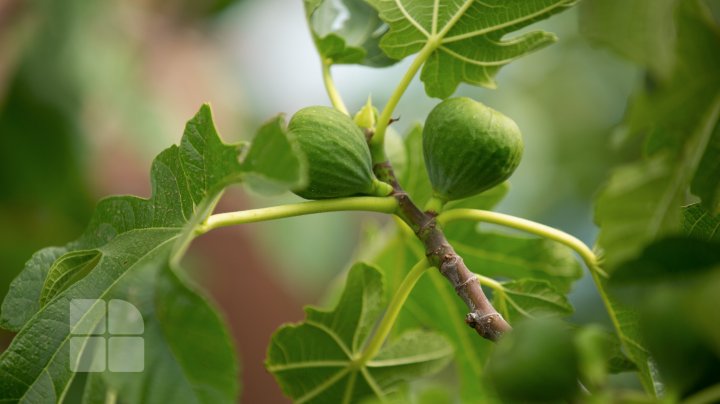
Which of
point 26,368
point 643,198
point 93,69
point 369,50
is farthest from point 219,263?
point 643,198

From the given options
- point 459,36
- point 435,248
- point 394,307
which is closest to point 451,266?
point 435,248

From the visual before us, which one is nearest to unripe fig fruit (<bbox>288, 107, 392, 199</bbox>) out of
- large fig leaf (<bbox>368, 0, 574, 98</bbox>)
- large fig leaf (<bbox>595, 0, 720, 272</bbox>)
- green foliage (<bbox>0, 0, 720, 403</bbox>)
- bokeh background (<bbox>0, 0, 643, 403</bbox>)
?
green foliage (<bbox>0, 0, 720, 403</bbox>)

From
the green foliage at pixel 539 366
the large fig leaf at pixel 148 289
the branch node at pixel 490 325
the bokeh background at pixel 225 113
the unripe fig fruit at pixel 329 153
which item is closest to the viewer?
the green foliage at pixel 539 366

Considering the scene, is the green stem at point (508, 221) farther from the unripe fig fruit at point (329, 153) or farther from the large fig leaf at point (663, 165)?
the large fig leaf at point (663, 165)

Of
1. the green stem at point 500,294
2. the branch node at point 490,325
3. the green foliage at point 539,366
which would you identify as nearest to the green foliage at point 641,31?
the green foliage at point 539,366

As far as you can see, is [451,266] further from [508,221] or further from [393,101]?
[393,101]
